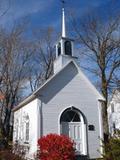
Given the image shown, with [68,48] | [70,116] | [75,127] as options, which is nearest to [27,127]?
[70,116]

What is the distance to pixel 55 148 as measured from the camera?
45.6ft

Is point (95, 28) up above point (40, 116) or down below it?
above

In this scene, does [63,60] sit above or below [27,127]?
above

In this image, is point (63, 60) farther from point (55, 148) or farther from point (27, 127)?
point (55, 148)

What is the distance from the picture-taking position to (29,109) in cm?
1825

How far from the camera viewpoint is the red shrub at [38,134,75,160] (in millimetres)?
13742

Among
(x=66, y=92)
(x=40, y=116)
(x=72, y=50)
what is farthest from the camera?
(x=72, y=50)

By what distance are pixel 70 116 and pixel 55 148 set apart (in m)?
3.99

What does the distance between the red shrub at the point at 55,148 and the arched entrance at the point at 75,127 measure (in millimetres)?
2511

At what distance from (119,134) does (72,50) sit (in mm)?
12385

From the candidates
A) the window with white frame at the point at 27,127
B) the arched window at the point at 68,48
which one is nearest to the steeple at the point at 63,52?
the arched window at the point at 68,48

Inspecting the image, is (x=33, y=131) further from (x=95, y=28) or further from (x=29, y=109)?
(x=95, y=28)

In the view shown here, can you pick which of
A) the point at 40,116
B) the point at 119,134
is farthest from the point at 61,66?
the point at 119,134

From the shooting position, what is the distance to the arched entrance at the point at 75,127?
17031 mm
